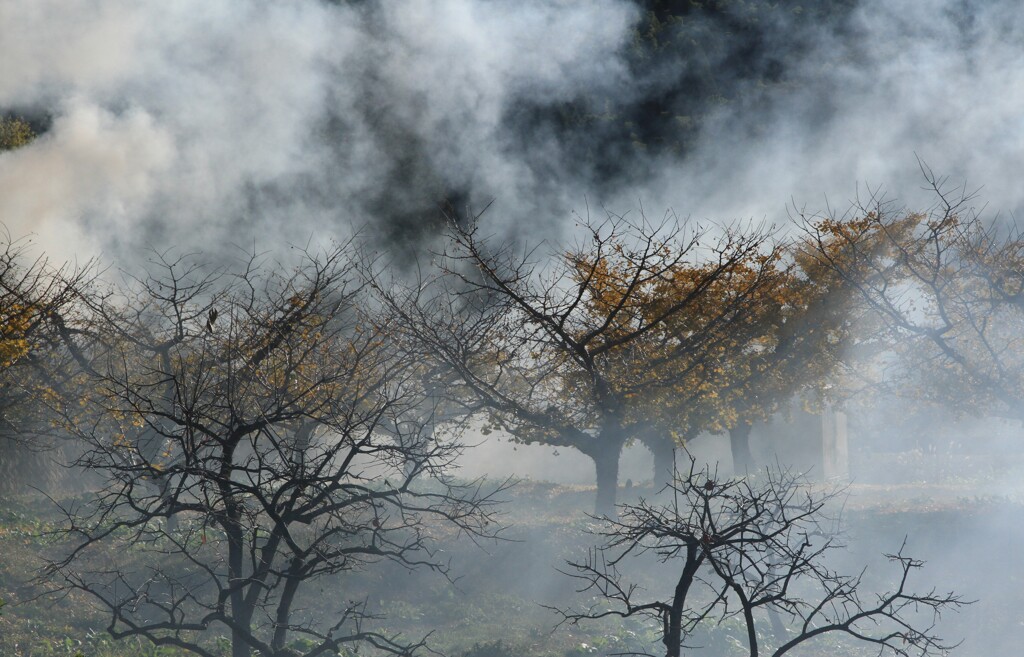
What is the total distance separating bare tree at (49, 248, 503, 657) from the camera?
5.18 m

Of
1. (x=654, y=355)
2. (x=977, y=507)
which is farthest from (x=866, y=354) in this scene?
(x=654, y=355)

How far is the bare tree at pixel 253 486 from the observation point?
17.0ft

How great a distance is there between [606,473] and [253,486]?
7401 millimetres

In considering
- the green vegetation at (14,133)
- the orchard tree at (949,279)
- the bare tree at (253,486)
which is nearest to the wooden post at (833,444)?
the orchard tree at (949,279)

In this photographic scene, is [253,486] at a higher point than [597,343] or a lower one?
lower

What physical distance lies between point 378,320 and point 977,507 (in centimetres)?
856

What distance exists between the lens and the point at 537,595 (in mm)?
9953

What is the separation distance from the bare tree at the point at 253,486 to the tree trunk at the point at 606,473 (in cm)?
200

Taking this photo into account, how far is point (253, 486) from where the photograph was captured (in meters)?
5.19

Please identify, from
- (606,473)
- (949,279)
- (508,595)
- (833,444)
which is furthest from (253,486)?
(833,444)

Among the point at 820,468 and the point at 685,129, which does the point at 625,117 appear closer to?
the point at 685,129

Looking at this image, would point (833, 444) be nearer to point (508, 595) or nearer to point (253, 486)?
point (508, 595)

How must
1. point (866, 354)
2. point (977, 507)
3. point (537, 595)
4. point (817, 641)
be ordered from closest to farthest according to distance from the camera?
1. point (817, 641)
2. point (537, 595)
3. point (977, 507)
4. point (866, 354)

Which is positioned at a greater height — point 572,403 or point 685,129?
point 685,129
